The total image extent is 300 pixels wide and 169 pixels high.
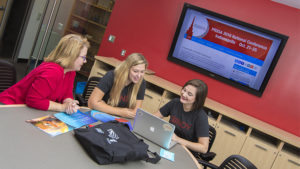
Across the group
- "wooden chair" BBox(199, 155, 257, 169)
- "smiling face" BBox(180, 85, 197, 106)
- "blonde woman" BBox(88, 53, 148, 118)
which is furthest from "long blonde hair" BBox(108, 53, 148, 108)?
"wooden chair" BBox(199, 155, 257, 169)

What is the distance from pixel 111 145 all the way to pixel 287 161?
273 centimetres

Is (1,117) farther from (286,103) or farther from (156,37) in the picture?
(286,103)

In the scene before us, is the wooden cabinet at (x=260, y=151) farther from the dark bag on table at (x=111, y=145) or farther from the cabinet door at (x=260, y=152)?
the dark bag on table at (x=111, y=145)

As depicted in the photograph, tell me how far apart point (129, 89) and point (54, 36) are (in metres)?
2.56

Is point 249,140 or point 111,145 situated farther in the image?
point 249,140

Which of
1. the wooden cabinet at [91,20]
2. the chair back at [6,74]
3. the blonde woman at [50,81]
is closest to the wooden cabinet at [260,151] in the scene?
the blonde woman at [50,81]

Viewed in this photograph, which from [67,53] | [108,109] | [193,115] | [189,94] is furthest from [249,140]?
[67,53]

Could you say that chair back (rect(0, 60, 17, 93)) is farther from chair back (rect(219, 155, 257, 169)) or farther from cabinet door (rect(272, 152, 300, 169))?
cabinet door (rect(272, 152, 300, 169))

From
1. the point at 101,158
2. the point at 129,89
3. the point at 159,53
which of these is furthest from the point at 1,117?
the point at 159,53

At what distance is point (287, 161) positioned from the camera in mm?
3266

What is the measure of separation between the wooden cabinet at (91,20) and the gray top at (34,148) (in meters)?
3.92

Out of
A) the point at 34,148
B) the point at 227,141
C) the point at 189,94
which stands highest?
the point at 189,94

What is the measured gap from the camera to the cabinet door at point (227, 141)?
3.45 metres

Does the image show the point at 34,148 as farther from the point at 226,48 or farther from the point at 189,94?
the point at 226,48
